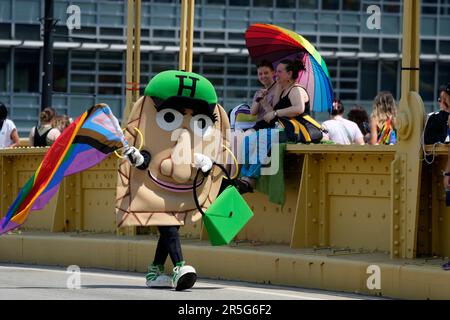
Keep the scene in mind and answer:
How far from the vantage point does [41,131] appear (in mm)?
17906

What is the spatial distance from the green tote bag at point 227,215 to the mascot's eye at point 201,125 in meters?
0.61

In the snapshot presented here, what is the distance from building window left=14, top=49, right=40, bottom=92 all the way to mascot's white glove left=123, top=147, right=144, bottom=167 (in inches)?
1307

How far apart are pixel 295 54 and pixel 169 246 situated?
3.93m

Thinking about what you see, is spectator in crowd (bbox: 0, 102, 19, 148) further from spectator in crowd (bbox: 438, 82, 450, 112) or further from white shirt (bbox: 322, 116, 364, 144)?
spectator in crowd (bbox: 438, 82, 450, 112)

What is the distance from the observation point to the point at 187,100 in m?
12.7

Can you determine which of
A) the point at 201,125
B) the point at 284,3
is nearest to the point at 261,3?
the point at 284,3

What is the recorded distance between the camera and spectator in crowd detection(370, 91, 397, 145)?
14875 mm

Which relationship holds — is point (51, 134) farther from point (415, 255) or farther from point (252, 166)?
point (415, 255)

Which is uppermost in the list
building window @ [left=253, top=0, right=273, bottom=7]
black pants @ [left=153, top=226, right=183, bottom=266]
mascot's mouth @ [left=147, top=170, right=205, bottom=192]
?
building window @ [left=253, top=0, right=273, bottom=7]

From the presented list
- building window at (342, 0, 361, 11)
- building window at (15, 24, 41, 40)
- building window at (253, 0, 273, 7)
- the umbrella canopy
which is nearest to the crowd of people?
the umbrella canopy

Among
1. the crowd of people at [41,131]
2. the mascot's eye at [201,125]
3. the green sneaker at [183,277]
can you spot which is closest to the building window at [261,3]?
the crowd of people at [41,131]

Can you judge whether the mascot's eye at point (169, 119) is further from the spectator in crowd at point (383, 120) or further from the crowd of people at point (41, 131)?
the crowd of people at point (41, 131)

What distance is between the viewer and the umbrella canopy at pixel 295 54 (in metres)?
15.6
